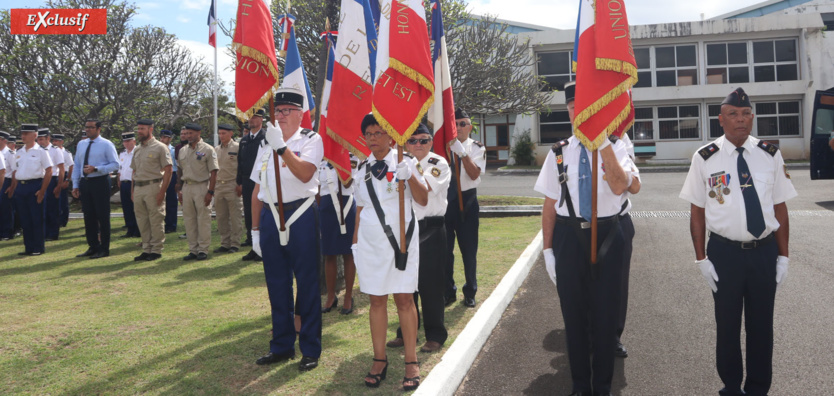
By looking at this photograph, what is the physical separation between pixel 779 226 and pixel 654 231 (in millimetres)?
7715

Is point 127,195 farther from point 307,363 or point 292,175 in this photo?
point 307,363

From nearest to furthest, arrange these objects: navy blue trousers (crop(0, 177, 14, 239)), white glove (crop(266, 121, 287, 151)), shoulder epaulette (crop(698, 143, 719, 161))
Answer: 1. shoulder epaulette (crop(698, 143, 719, 161))
2. white glove (crop(266, 121, 287, 151))
3. navy blue trousers (crop(0, 177, 14, 239))


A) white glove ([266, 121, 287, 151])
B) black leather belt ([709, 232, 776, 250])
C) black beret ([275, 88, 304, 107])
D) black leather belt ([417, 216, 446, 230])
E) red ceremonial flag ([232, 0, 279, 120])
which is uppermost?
red ceremonial flag ([232, 0, 279, 120])

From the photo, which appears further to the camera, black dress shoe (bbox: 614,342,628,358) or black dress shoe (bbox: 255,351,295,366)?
black dress shoe (bbox: 614,342,628,358)

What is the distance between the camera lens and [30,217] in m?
10.8

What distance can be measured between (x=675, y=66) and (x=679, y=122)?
11.5 feet

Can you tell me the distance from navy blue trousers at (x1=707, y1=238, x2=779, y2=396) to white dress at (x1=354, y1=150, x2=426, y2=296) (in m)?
2.07

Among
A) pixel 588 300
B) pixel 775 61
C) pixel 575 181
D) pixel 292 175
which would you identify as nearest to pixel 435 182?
pixel 292 175

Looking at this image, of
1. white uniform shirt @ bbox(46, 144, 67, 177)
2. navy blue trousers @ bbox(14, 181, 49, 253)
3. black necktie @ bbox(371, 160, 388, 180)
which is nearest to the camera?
black necktie @ bbox(371, 160, 388, 180)

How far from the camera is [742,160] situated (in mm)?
3904

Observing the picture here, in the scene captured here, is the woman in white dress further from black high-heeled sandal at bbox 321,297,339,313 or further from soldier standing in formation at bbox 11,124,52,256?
soldier standing in formation at bbox 11,124,52,256

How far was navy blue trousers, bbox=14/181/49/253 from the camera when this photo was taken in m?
10.8

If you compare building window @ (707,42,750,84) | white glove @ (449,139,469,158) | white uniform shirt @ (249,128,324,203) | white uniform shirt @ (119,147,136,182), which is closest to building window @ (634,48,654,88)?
building window @ (707,42,750,84)

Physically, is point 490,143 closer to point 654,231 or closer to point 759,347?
point 654,231
